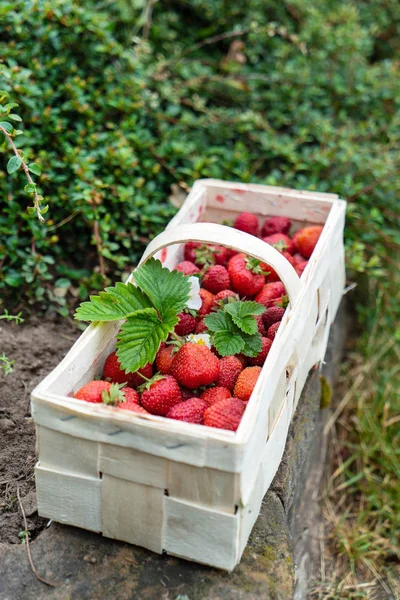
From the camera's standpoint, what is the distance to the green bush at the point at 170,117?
1925 mm

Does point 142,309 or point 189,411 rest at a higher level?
point 142,309

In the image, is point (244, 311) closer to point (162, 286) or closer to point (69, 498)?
point (162, 286)

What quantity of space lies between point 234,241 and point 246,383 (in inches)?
11.3

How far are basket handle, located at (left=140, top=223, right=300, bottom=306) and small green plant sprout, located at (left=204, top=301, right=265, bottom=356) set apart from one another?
4.1 inches

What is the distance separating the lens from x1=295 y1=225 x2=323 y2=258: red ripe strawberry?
5.86 feet

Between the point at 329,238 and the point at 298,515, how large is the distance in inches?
30.3

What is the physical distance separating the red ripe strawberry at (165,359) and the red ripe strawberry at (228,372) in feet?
0.34

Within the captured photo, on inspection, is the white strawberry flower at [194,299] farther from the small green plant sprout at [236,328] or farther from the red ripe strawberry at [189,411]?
the red ripe strawberry at [189,411]

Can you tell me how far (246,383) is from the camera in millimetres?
1306

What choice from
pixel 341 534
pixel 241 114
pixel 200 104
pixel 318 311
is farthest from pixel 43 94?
pixel 341 534

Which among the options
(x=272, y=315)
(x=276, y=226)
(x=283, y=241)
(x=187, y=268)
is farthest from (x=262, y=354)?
(x=276, y=226)

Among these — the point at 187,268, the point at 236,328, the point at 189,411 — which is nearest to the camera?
the point at 189,411

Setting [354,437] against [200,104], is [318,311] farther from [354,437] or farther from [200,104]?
[200,104]

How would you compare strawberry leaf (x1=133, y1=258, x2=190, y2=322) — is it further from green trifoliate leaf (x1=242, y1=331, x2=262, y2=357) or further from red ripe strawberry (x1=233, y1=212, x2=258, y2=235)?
red ripe strawberry (x1=233, y1=212, x2=258, y2=235)
